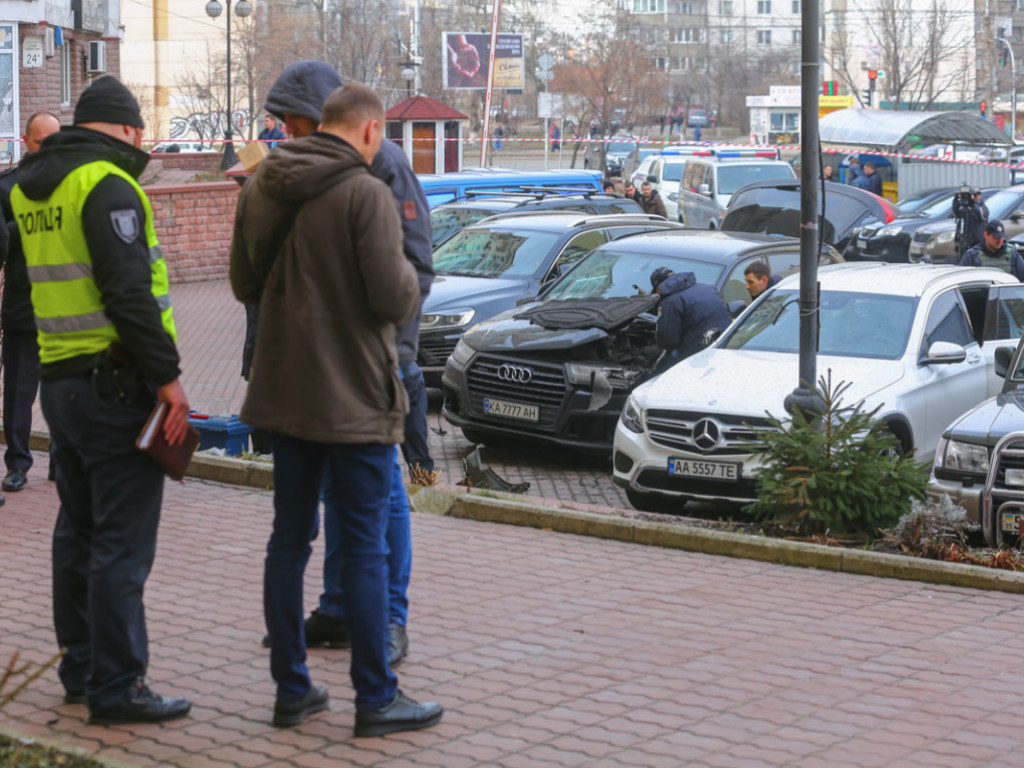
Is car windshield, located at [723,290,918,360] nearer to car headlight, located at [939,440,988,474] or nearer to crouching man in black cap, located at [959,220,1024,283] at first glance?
car headlight, located at [939,440,988,474]

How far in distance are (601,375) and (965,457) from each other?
317 cm

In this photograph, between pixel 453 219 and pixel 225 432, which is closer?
pixel 225 432

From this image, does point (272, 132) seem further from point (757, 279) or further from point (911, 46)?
point (911, 46)

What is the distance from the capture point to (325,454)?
4.62m

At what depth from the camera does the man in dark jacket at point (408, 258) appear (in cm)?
514

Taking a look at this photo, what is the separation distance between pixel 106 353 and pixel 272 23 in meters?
67.1

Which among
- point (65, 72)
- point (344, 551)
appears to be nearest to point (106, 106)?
point (344, 551)

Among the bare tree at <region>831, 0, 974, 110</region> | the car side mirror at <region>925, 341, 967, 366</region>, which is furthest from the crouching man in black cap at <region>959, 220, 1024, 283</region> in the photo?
the bare tree at <region>831, 0, 974, 110</region>

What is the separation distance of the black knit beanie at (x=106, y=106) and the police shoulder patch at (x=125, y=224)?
1.26 ft

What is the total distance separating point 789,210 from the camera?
874 inches

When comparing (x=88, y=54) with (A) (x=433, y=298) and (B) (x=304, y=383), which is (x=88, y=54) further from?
(B) (x=304, y=383)

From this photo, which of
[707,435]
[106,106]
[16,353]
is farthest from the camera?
[707,435]

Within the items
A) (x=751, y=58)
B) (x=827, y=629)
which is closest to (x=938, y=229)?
(x=827, y=629)

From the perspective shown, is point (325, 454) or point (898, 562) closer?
point (325, 454)
